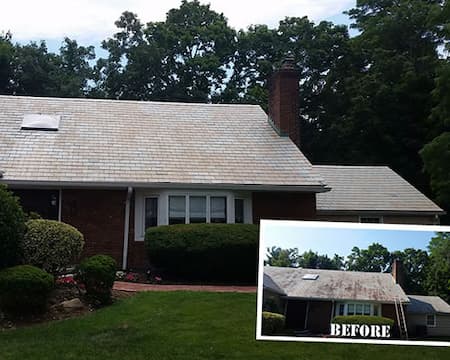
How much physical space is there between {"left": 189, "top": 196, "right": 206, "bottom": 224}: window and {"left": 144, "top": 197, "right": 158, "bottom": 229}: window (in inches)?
38.9

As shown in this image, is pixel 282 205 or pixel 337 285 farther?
pixel 282 205

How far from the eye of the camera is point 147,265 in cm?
1723

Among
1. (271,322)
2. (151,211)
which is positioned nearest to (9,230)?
(151,211)

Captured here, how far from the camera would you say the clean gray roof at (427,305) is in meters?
4.30

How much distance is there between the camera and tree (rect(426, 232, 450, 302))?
4348mm

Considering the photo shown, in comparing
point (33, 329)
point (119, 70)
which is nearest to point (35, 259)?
point (33, 329)

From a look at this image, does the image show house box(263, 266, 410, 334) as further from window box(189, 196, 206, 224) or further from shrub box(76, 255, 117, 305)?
window box(189, 196, 206, 224)

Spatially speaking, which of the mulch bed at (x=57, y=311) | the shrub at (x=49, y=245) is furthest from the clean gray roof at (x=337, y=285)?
the shrub at (x=49, y=245)

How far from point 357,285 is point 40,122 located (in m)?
16.7

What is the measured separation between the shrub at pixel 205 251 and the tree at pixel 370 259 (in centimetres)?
1080

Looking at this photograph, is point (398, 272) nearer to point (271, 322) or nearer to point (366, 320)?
point (366, 320)

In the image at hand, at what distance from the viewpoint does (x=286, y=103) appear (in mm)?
21031

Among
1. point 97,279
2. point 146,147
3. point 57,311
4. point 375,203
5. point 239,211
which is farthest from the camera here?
point 375,203

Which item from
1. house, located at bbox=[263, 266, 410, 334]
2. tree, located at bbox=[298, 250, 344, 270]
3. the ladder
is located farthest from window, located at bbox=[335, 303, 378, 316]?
tree, located at bbox=[298, 250, 344, 270]
